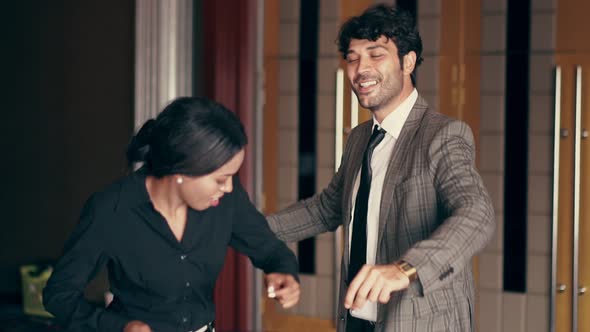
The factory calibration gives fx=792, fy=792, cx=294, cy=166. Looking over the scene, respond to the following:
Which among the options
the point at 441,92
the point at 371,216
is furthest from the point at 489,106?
the point at 371,216

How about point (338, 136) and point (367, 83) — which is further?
point (338, 136)

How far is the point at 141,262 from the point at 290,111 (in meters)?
2.58

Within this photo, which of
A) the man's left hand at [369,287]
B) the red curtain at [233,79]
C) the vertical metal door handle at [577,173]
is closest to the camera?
the man's left hand at [369,287]

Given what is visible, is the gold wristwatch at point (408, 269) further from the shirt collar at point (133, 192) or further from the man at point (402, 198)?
the shirt collar at point (133, 192)

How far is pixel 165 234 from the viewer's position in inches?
72.6

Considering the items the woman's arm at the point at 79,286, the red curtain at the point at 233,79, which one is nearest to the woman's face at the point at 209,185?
the woman's arm at the point at 79,286

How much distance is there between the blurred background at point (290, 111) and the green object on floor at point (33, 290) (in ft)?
0.11

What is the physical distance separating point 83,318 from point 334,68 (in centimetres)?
274

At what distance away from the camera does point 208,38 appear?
4461mm

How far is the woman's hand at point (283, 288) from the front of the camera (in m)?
1.86

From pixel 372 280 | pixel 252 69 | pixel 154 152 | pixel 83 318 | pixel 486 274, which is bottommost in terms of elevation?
pixel 486 274

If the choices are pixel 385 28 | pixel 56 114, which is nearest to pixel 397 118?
pixel 385 28

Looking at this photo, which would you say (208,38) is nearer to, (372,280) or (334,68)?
(334,68)

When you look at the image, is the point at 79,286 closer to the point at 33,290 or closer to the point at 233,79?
the point at 233,79
